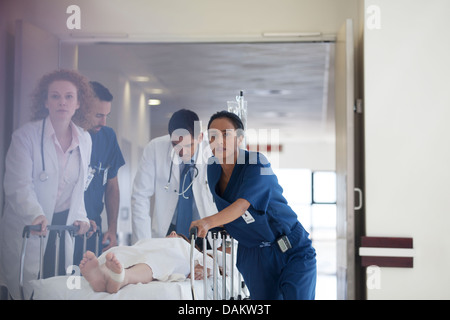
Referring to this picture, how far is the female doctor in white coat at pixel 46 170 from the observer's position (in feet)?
11.6

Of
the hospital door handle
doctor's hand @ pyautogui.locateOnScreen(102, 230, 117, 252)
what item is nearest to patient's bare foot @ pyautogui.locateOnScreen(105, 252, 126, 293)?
doctor's hand @ pyautogui.locateOnScreen(102, 230, 117, 252)

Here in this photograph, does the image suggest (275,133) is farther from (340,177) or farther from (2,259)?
(2,259)

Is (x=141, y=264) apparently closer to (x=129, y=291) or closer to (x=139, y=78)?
(x=129, y=291)

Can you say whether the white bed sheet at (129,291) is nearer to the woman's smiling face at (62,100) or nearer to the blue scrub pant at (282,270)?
the blue scrub pant at (282,270)

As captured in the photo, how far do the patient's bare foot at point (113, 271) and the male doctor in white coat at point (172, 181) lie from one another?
21 cm

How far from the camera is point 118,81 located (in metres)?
3.56

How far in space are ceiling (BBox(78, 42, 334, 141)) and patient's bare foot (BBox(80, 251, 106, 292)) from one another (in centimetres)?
87

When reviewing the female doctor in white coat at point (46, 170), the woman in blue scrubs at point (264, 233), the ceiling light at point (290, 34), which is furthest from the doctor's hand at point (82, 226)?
the ceiling light at point (290, 34)

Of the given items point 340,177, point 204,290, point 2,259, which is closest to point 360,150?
point 340,177

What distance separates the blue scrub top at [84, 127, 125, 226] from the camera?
355cm

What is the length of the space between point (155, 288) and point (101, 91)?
1.30 meters

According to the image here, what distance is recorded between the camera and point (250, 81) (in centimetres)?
348

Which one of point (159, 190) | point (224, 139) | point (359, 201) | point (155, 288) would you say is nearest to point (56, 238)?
point (159, 190)

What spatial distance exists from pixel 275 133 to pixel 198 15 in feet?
2.98
